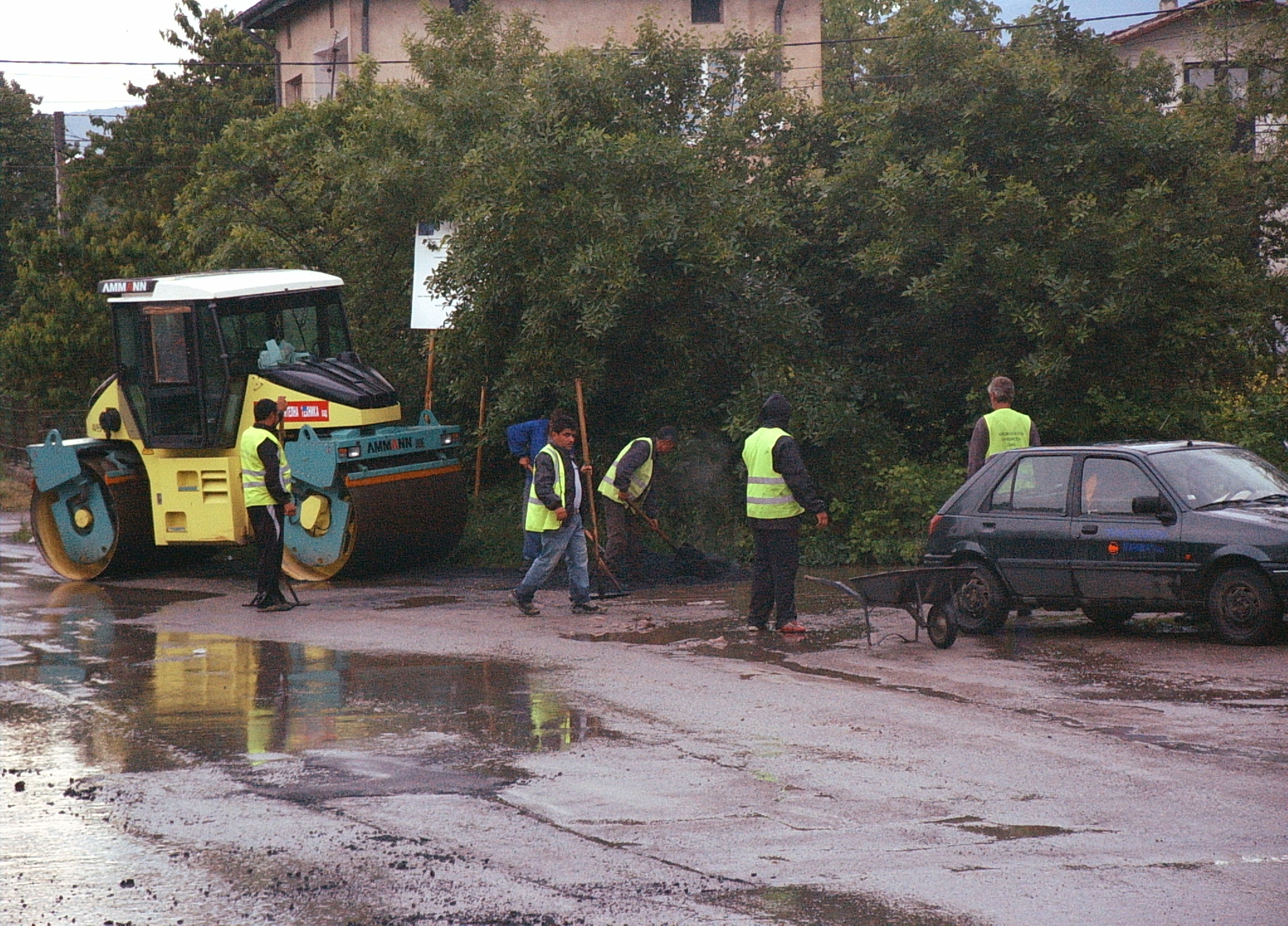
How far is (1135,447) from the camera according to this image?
11.7 meters

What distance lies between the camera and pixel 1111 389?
17.0 meters

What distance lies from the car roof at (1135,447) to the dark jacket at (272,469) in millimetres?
6349

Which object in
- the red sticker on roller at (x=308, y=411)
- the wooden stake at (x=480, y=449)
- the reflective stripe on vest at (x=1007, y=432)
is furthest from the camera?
the wooden stake at (x=480, y=449)

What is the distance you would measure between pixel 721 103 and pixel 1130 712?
12.2 meters

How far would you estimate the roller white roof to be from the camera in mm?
15945

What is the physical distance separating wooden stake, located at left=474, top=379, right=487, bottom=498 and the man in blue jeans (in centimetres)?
451

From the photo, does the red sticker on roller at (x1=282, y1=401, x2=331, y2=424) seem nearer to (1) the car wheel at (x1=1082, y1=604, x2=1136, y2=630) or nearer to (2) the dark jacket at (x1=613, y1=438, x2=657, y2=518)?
(2) the dark jacket at (x1=613, y1=438, x2=657, y2=518)

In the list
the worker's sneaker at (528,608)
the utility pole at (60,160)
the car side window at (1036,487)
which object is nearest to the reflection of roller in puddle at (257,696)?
the worker's sneaker at (528,608)

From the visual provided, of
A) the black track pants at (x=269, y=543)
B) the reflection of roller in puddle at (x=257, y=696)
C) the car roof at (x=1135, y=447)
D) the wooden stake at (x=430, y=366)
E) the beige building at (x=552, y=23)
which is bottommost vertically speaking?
the reflection of roller in puddle at (x=257, y=696)

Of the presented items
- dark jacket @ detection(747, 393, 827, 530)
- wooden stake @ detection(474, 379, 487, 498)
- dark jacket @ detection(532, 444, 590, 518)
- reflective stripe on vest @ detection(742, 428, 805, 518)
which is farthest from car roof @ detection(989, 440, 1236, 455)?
wooden stake @ detection(474, 379, 487, 498)

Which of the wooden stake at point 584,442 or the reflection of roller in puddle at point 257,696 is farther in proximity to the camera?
the wooden stake at point 584,442

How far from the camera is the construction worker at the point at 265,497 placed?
1383 cm

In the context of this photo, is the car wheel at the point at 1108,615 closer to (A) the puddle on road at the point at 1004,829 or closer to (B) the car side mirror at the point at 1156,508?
(B) the car side mirror at the point at 1156,508

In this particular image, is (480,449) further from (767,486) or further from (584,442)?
(767,486)
